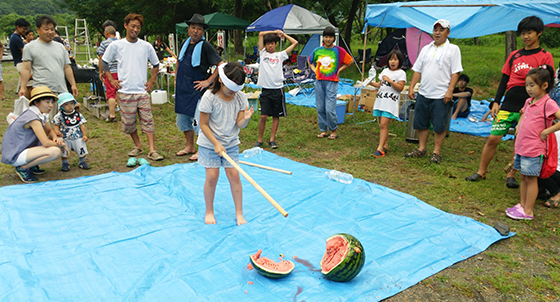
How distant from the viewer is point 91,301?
2.58 m

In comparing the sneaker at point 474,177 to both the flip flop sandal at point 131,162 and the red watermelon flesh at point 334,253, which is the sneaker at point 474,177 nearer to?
the red watermelon flesh at point 334,253

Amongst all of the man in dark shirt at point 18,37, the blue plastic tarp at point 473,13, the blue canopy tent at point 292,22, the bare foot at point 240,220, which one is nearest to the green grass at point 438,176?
the man in dark shirt at point 18,37

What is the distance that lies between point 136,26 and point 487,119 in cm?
745

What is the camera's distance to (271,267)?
2875mm

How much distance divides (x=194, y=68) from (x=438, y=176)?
3800 millimetres

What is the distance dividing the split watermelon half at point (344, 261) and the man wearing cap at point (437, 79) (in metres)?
3.50

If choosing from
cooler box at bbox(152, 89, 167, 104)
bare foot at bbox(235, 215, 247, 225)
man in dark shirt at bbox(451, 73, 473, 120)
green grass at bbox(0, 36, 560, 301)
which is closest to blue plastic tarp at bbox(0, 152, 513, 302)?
bare foot at bbox(235, 215, 247, 225)

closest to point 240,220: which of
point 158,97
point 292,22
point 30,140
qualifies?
point 30,140

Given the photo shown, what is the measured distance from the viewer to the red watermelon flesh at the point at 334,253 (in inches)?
111

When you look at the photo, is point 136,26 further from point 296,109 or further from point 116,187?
point 296,109

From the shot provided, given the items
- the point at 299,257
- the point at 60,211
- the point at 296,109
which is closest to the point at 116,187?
the point at 60,211

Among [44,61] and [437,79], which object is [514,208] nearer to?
[437,79]

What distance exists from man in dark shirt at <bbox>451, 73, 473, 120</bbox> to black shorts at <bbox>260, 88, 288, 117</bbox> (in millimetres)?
4221

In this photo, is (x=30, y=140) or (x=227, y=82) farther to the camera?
(x=30, y=140)
